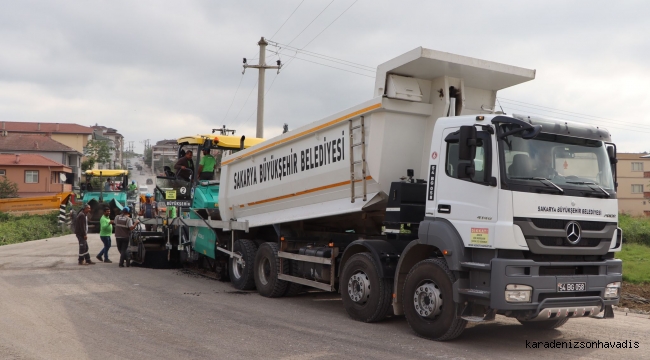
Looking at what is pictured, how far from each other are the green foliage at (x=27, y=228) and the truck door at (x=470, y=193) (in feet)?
73.7

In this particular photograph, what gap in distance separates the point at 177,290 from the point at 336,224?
141 inches

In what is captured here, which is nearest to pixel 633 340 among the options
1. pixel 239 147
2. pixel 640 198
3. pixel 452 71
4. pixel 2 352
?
pixel 452 71

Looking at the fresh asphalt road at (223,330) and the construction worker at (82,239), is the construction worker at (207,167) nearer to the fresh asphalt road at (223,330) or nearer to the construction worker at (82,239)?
the fresh asphalt road at (223,330)

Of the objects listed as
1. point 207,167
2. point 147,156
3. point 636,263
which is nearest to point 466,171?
point 207,167

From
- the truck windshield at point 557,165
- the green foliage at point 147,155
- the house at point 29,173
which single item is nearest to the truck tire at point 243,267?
the truck windshield at point 557,165

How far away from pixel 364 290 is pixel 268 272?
3.21 meters

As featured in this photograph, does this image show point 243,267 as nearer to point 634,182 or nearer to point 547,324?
point 547,324

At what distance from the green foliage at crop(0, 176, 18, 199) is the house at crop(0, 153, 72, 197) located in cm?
250

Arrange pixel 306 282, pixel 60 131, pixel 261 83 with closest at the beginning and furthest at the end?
pixel 306 282 < pixel 261 83 < pixel 60 131

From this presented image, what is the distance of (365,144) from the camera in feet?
27.4

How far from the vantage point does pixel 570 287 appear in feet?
21.9

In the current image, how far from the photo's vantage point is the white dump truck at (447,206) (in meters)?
6.55

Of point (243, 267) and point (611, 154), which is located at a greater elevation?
point (611, 154)

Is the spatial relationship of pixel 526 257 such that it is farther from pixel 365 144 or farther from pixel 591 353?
pixel 365 144
